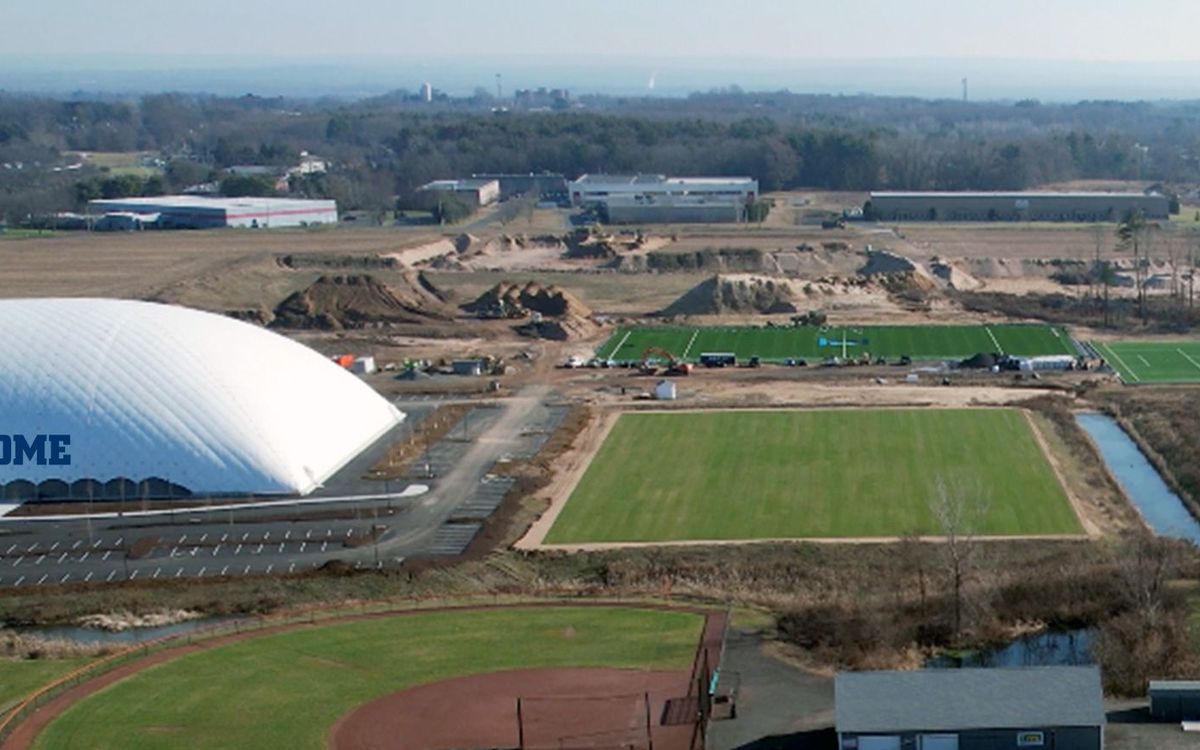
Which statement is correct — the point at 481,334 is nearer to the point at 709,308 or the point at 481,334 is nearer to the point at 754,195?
the point at 709,308

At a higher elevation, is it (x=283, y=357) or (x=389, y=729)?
(x=283, y=357)

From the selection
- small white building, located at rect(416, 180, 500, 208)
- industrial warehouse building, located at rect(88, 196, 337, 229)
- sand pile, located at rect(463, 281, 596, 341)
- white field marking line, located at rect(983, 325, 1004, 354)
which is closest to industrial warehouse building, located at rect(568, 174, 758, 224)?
small white building, located at rect(416, 180, 500, 208)

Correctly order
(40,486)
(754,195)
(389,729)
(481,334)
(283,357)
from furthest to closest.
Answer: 1. (754,195)
2. (481,334)
3. (283,357)
4. (40,486)
5. (389,729)

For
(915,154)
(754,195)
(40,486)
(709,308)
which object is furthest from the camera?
(915,154)

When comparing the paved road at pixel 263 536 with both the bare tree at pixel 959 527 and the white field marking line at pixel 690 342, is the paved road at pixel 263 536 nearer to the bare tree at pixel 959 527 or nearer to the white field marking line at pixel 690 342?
the bare tree at pixel 959 527

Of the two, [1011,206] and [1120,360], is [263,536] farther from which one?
[1011,206]

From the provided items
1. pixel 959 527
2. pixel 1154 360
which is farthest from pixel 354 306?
pixel 959 527

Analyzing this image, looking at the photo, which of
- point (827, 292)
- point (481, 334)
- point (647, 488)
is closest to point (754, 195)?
point (827, 292)

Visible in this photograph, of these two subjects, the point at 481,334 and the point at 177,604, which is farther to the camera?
the point at 481,334
